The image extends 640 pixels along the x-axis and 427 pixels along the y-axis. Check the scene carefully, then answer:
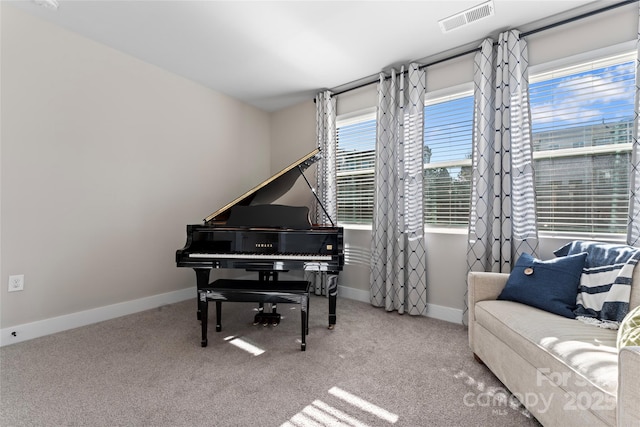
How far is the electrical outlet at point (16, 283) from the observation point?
87.8 inches

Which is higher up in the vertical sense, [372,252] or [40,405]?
[372,252]

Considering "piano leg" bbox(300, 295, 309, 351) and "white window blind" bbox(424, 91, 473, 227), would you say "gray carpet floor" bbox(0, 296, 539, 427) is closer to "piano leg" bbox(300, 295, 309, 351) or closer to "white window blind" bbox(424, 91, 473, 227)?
"piano leg" bbox(300, 295, 309, 351)

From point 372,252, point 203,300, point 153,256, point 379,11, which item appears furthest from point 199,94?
point 372,252

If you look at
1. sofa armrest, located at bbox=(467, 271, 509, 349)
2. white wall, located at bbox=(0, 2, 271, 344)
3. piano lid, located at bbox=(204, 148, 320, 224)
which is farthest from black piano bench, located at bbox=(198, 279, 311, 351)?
white wall, located at bbox=(0, 2, 271, 344)

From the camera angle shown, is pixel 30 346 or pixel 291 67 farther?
pixel 291 67

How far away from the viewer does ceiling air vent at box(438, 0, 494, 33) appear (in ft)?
7.01

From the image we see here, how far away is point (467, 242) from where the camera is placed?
2.71 meters

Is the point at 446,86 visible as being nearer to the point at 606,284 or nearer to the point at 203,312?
the point at 606,284

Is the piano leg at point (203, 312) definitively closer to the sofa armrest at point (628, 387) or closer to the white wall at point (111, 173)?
the white wall at point (111, 173)

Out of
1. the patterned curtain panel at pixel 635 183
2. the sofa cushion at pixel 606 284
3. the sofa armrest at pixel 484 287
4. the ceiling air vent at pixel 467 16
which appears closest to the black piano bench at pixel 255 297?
the sofa armrest at pixel 484 287

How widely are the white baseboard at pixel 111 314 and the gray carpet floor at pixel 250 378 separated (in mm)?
92

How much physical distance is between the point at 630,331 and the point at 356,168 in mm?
2791

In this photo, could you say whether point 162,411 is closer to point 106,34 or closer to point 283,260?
point 283,260

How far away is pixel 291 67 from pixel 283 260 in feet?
6.83
